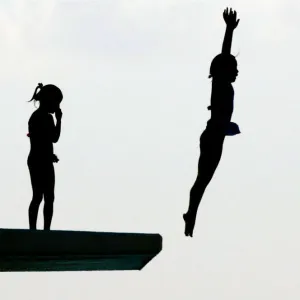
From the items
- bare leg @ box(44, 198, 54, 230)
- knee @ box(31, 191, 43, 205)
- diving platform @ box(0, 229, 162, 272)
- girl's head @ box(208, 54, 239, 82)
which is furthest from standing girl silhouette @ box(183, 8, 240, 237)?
knee @ box(31, 191, 43, 205)

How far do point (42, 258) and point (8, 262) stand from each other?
554mm

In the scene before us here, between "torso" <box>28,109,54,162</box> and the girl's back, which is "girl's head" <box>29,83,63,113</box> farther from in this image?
the girl's back

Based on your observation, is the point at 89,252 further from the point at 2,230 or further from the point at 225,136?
the point at 225,136

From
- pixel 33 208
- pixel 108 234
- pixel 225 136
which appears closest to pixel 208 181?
pixel 225 136

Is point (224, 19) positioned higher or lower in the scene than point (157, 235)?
higher

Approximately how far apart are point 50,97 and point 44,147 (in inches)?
27.6

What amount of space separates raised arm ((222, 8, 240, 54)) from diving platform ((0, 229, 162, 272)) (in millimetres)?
2706

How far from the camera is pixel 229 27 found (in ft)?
45.9

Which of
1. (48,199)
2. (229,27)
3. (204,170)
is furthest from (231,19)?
(48,199)

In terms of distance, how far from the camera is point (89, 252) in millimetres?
13688

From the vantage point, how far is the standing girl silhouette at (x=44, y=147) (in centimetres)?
1428

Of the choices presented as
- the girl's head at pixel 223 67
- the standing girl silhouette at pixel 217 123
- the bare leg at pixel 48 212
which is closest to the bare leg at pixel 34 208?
the bare leg at pixel 48 212

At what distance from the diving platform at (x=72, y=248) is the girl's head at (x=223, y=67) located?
2.33 m

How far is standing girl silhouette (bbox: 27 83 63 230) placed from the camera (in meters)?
14.3
